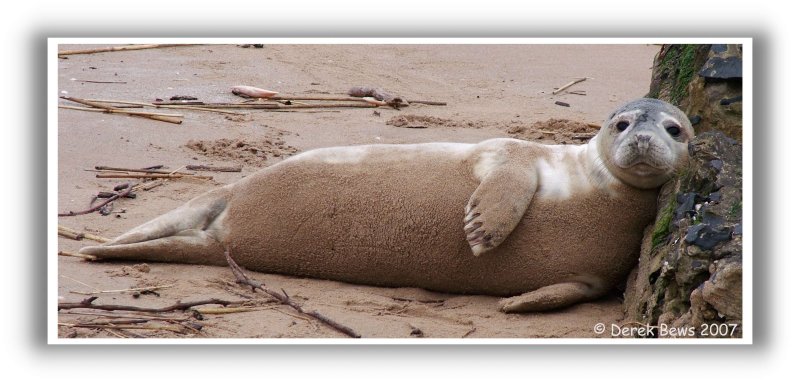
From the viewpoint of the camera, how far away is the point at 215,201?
657 cm

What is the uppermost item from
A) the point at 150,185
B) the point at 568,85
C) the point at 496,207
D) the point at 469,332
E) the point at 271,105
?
the point at 568,85

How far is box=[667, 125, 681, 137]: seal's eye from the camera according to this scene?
5.86 meters

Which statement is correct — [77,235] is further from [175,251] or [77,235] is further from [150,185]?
[150,185]

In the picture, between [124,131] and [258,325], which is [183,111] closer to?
[124,131]

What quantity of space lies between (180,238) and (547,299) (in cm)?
208

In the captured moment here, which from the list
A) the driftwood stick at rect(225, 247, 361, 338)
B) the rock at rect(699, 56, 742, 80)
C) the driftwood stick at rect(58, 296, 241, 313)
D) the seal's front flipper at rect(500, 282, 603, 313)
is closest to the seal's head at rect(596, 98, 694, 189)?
the rock at rect(699, 56, 742, 80)

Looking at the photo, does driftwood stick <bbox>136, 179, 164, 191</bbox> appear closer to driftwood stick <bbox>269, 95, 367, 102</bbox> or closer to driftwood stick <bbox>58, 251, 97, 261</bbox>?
driftwood stick <bbox>58, 251, 97, 261</bbox>

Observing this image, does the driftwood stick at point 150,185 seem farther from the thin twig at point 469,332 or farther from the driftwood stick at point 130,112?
the thin twig at point 469,332

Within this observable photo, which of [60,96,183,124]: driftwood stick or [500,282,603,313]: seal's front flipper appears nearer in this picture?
[500,282,603,313]: seal's front flipper

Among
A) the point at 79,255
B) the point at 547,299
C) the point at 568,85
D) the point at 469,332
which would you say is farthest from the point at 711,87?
the point at 568,85

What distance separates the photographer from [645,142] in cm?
570

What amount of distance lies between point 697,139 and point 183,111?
4.66 metres

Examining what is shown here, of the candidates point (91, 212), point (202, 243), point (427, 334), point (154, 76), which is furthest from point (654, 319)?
point (154, 76)

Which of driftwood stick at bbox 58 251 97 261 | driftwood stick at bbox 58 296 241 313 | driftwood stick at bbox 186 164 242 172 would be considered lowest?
driftwood stick at bbox 58 296 241 313
